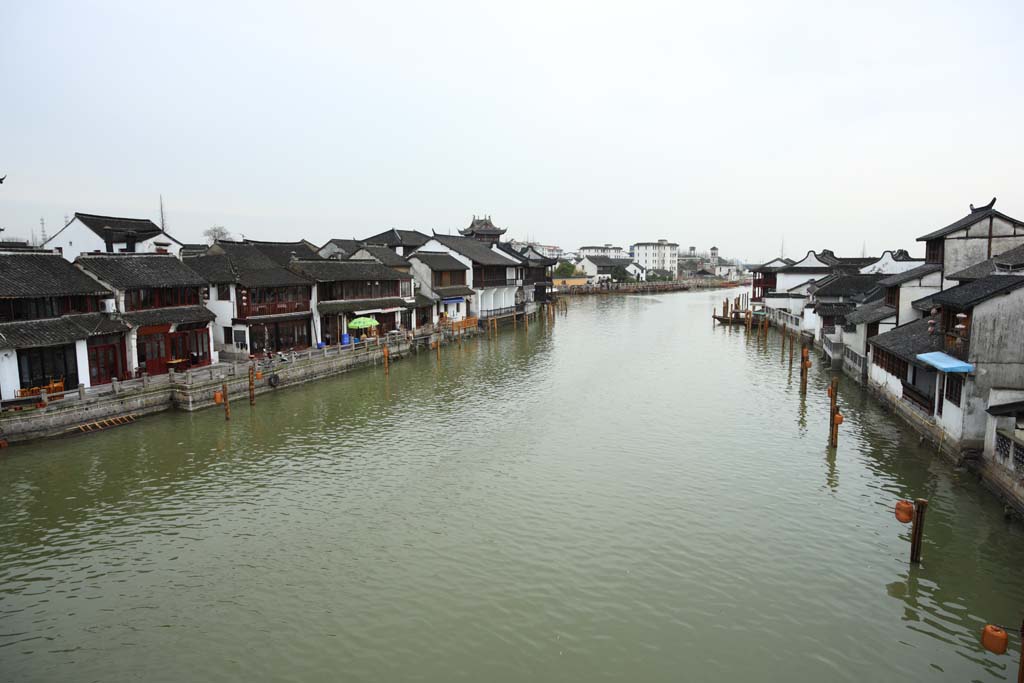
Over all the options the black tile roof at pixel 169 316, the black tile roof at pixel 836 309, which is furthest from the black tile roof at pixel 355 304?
the black tile roof at pixel 836 309

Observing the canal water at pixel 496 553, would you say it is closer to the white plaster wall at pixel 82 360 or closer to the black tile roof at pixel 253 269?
the white plaster wall at pixel 82 360

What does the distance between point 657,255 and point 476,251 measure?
466 ft

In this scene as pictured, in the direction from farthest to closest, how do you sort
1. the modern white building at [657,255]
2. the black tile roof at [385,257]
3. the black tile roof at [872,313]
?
1. the modern white building at [657,255]
2. the black tile roof at [385,257]
3. the black tile roof at [872,313]

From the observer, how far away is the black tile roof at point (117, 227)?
121ft

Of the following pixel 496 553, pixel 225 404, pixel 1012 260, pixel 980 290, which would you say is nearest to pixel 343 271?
pixel 225 404

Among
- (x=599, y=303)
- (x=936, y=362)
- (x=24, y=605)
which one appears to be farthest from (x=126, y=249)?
(x=599, y=303)

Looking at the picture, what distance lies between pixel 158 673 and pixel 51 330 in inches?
769

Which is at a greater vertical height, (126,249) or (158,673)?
(126,249)

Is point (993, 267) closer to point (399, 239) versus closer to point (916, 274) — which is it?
point (916, 274)

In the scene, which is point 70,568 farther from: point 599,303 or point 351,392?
point 599,303

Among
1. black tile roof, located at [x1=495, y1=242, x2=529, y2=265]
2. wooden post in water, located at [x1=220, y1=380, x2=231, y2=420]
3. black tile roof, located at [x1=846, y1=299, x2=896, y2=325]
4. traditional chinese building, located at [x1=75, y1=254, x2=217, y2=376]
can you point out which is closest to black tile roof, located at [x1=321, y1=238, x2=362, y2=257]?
black tile roof, located at [x1=495, y1=242, x2=529, y2=265]

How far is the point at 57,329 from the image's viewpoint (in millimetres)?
25156

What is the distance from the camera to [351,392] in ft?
108

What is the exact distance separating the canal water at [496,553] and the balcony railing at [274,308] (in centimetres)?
1008
